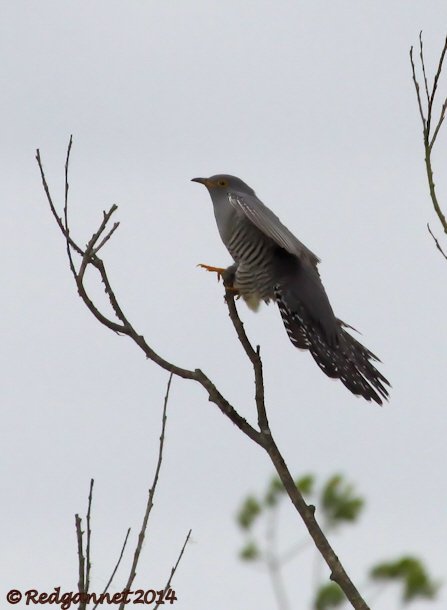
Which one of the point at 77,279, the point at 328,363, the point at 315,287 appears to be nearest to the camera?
the point at 77,279

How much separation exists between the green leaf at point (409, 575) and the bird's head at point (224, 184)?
2478mm

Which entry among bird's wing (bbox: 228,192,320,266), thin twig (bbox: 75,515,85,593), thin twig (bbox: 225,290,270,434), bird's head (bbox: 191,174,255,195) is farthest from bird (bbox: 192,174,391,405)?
thin twig (bbox: 75,515,85,593)

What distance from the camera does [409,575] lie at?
7.36m

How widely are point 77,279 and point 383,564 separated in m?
3.73

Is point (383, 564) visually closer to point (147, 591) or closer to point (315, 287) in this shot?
point (315, 287)

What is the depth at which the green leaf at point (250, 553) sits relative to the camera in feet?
22.4

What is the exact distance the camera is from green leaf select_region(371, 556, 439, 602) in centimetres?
712

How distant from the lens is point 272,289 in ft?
22.1

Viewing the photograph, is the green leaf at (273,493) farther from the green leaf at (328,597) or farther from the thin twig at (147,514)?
the thin twig at (147,514)

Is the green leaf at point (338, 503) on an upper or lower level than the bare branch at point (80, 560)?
upper

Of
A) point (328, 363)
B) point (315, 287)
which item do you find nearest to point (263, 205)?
point (315, 287)

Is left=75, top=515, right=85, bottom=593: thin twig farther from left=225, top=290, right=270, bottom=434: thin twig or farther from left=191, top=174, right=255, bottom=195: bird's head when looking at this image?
left=191, top=174, right=255, bottom=195: bird's head

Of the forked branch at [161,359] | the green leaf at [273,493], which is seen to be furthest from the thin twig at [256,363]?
the green leaf at [273,493]

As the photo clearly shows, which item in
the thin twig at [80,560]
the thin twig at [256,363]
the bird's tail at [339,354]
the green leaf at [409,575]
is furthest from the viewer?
the green leaf at [409,575]
